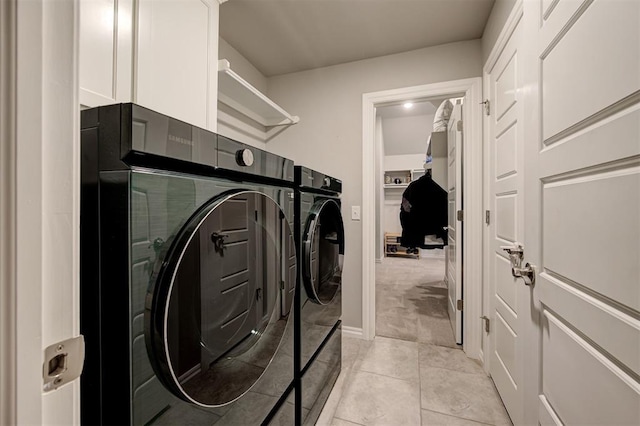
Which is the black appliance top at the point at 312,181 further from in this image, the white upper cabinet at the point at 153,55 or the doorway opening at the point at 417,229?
the doorway opening at the point at 417,229

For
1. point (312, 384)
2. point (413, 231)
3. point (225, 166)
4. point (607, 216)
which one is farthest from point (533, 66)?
point (413, 231)

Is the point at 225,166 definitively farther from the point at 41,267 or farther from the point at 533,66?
the point at 533,66

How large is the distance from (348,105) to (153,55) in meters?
1.63

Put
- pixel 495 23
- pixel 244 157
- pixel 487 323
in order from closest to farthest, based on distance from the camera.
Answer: pixel 244 157 < pixel 495 23 < pixel 487 323

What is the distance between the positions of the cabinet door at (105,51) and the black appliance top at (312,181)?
67cm

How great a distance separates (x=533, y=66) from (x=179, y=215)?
48.6 inches

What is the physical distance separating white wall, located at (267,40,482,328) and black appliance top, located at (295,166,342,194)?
78 centimetres

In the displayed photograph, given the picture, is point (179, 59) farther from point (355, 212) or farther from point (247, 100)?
point (355, 212)

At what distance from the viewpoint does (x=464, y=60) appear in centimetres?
208

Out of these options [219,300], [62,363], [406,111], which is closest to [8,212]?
[62,363]

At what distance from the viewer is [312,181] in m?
1.29

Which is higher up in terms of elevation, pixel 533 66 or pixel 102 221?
pixel 533 66

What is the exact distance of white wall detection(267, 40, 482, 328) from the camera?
84.3 inches

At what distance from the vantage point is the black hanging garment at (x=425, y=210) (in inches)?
124
